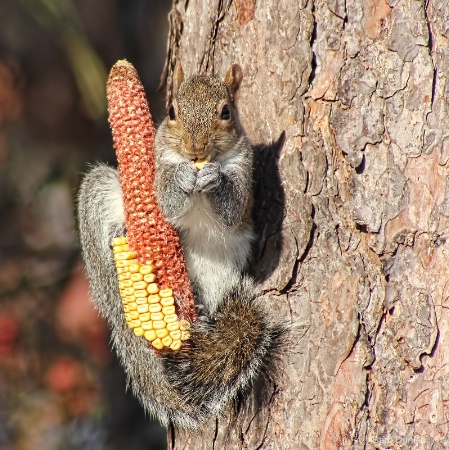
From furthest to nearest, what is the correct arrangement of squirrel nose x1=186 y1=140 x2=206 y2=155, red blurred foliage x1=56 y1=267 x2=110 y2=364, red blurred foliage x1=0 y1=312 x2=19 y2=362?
red blurred foliage x1=56 y1=267 x2=110 y2=364 → red blurred foliage x1=0 y1=312 x2=19 y2=362 → squirrel nose x1=186 y1=140 x2=206 y2=155

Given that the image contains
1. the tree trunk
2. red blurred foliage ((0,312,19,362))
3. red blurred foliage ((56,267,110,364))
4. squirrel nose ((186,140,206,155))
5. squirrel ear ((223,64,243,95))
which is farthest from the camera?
red blurred foliage ((56,267,110,364))

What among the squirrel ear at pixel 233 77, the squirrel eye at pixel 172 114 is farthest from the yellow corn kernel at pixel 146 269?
the squirrel ear at pixel 233 77

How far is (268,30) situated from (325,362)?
809 mm

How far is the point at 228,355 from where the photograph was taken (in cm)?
185

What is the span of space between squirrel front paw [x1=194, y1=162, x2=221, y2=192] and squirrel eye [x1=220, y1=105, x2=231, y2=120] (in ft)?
0.46

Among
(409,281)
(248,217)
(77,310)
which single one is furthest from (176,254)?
(77,310)

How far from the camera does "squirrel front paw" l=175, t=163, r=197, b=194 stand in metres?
1.76

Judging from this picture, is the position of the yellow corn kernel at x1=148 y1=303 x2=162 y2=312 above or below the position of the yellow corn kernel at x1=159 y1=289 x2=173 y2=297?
below

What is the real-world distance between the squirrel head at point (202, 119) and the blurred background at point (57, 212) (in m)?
1.17

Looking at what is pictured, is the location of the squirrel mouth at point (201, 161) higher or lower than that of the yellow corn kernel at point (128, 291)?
higher

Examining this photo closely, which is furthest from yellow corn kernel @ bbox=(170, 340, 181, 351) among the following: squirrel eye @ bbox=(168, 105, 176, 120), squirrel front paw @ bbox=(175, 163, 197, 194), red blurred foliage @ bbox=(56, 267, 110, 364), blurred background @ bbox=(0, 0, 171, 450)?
red blurred foliage @ bbox=(56, 267, 110, 364)

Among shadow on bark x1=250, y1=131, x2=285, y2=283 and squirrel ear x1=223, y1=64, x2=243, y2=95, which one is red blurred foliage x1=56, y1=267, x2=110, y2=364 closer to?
shadow on bark x1=250, y1=131, x2=285, y2=283

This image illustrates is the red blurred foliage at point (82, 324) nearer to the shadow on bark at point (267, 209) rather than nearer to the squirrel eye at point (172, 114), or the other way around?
the shadow on bark at point (267, 209)

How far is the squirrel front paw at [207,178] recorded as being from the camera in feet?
5.76
